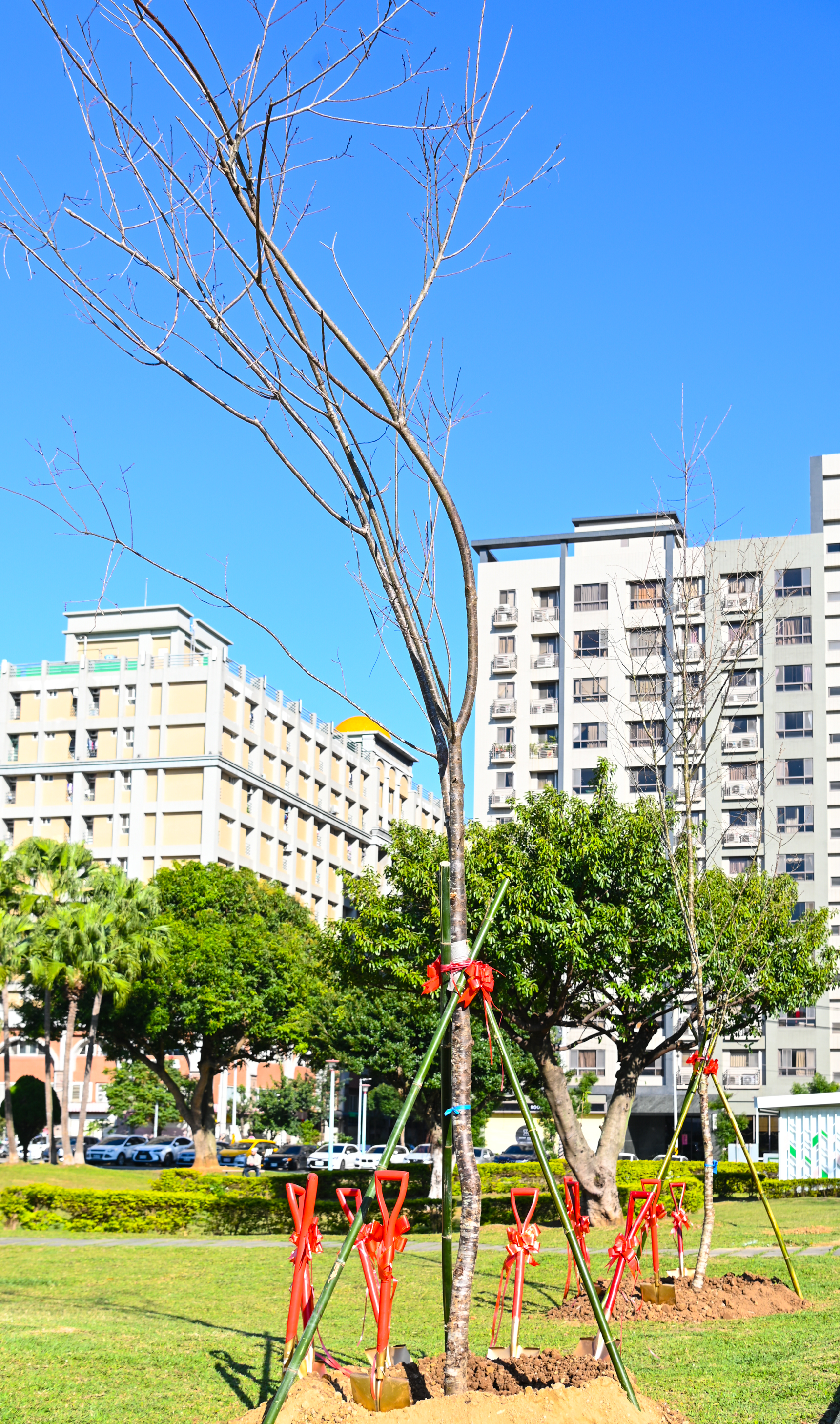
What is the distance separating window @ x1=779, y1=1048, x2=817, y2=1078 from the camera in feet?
212

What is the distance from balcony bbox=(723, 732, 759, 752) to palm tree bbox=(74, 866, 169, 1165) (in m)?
34.8

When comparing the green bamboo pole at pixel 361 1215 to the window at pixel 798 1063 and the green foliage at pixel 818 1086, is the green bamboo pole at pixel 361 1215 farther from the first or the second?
the window at pixel 798 1063

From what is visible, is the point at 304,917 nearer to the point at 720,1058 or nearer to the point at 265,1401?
the point at 720,1058

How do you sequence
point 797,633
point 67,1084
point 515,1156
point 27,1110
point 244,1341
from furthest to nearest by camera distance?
point 797,633 → point 515,1156 → point 27,1110 → point 67,1084 → point 244,1341

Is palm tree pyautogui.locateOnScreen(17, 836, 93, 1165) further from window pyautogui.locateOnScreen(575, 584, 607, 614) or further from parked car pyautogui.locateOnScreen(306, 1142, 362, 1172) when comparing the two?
window pyautogui.locateOnScreen(575, 584, 607, 614)

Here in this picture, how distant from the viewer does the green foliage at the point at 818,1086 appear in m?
59.2

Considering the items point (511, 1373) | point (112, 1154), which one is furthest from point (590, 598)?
point (511, 1373)

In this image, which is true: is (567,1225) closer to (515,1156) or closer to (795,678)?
(515,1156)

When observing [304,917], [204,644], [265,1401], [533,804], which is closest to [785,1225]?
[533,804]

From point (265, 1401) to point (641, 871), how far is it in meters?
15.7

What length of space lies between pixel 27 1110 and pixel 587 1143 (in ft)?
107

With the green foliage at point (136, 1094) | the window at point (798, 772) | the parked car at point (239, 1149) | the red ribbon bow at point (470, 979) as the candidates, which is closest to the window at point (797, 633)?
the window at point (798, 772)

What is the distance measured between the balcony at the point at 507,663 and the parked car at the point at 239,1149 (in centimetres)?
2964

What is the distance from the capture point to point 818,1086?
59125 millimetres
